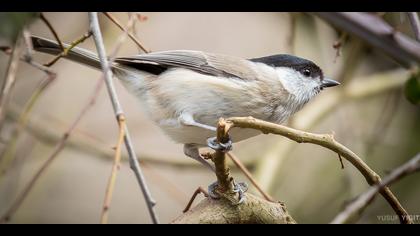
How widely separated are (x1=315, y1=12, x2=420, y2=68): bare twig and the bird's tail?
1038 millimetres

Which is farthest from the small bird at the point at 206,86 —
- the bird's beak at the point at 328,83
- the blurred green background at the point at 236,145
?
the blurred green background at the point at 236,145

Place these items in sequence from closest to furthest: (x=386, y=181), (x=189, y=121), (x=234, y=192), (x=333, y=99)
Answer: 1. (x=386, y=181)
2. (x=234, y=192)
3. (x=189, y=121)
4. (x=333, y=99)

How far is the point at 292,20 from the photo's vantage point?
2.68m

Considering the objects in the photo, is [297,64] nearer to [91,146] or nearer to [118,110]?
[118,110]

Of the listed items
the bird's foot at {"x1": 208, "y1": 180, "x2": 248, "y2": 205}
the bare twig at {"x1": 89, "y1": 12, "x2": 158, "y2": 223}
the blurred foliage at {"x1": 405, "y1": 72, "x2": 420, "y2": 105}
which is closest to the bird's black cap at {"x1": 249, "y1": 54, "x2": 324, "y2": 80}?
the bird's foot at {"x1": 208, "y1": 180, "x2": 248, "y2": 205}

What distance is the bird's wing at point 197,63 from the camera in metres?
2.25

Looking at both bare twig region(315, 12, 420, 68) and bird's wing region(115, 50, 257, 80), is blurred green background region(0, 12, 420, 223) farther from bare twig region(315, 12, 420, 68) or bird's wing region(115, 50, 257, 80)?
bare twig region(315, 12, 420, 68)

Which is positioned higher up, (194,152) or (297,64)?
(297,64)

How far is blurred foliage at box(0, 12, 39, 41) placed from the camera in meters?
1.23

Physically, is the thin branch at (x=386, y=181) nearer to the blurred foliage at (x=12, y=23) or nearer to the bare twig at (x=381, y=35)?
the bare twig at (x=381, y=35)

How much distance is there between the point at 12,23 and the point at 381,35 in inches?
31.3

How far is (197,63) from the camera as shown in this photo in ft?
7.72

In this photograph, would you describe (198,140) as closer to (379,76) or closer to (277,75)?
(277,75)

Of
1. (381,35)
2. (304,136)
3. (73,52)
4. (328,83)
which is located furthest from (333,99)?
(381,35)
